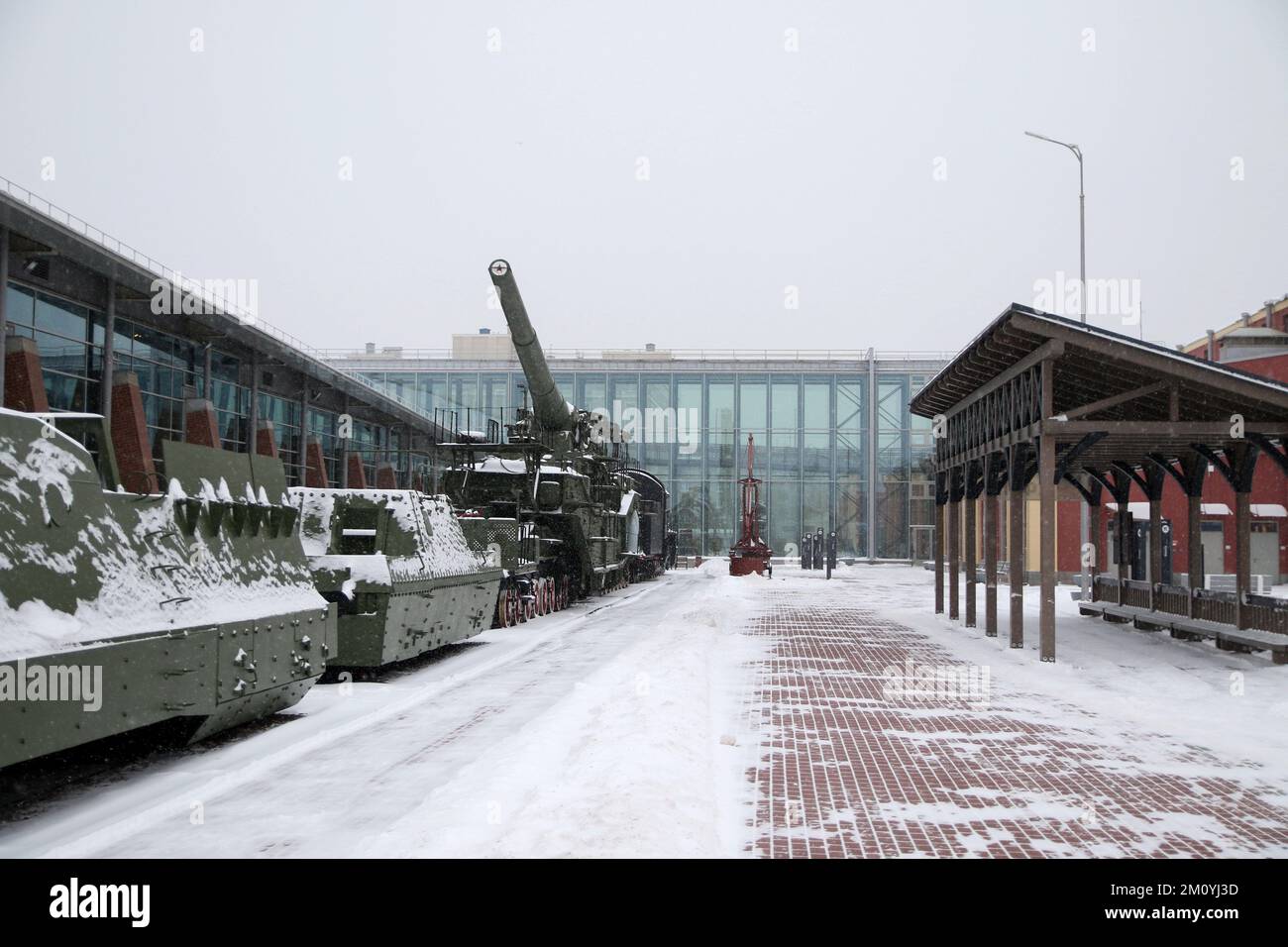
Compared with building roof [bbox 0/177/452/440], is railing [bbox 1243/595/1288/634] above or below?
below

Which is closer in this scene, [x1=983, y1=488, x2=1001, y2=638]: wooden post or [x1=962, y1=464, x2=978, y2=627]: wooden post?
[x1=983, y1=488, x2=1001, y2=638]: wooden post

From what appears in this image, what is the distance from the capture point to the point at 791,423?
49.1m

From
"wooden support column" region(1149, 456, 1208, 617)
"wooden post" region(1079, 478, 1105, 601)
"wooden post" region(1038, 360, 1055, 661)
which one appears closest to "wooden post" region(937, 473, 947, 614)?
"wooden post" region(1079, 478, 1105, 601)

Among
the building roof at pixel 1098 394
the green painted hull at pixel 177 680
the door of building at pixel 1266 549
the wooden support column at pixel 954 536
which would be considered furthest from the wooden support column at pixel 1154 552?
the door of building at pixel 1266 549

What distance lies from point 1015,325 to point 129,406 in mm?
Result: 15652

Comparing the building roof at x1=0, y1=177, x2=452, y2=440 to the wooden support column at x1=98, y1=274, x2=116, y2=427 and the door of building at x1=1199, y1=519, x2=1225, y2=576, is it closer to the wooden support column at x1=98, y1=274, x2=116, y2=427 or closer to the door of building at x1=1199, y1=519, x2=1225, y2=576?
the wooden support column at x1=98, y1=274, x2=116, y2=427

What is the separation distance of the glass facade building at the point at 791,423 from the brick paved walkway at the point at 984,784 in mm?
37935

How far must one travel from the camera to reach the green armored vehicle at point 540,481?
72.6 ft

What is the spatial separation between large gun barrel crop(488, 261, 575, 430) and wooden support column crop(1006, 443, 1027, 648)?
10240 mm

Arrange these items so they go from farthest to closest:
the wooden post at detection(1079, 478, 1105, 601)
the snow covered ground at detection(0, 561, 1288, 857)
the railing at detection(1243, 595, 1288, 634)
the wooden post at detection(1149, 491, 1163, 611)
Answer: the wooden post at detection(1079, 478, 1105, 601), the wooden post at detection(1149, 491, 1163, 611), the railing at detection(1243, 595, 1288, 634), the snow covered ground at detection(0, 561, 1288, 857)

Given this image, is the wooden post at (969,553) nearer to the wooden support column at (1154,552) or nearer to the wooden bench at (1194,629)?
the wooden bench at (1194,629)

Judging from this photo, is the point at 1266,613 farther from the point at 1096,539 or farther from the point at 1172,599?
the point at 1096,539

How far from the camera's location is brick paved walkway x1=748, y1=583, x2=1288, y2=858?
5652mm
